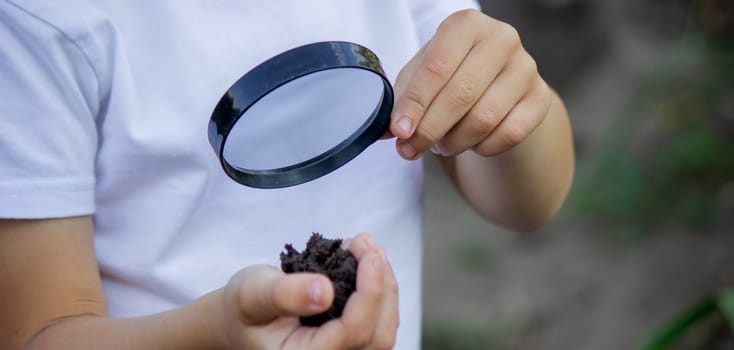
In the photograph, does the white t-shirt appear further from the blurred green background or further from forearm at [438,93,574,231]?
the blurred green background

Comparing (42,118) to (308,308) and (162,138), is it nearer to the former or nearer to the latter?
(162,138)

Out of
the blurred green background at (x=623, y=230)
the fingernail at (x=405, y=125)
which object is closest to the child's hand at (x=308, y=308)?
the fingernail at (x=405, y=125)

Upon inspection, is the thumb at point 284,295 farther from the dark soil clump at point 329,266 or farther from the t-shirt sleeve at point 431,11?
the t-shirt sleeve at point 431,11

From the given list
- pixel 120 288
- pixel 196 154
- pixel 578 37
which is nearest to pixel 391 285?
pixel 196 154

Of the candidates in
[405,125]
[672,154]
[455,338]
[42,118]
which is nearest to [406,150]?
[405,125]

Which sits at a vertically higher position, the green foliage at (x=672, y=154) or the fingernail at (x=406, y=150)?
the green foliage at (x=672, y=154)

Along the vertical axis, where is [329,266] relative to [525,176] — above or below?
below
